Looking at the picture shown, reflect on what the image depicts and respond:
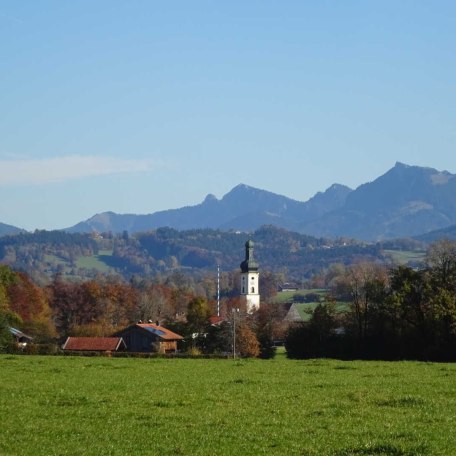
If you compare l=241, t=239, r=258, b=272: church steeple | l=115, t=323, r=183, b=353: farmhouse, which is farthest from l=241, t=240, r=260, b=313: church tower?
l=115, t=323, r=183, b=353: farmhouse

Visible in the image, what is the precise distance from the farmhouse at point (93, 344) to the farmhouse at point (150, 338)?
18.6 ft

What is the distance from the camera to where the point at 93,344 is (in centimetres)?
8338

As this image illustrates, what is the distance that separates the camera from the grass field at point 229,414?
19641 millimetres

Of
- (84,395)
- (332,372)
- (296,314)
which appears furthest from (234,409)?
(296,314)

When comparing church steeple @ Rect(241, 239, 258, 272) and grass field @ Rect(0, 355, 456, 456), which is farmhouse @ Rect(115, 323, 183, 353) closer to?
church steeple @ Rect(241, 239, 258, 272)

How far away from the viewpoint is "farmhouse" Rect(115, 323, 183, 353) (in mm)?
89750

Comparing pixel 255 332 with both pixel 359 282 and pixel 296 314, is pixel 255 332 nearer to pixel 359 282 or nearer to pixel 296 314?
pixel 359 282

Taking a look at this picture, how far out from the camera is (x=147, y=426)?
2262 cm

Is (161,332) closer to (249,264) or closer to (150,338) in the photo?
(150,338)

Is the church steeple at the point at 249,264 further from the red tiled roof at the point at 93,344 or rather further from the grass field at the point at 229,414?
the grass field at the point at 229,414

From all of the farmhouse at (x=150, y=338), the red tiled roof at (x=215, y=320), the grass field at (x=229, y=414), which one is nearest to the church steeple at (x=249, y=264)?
the red tiled roof at (x=215, y=320)

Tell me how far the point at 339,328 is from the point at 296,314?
9175cm

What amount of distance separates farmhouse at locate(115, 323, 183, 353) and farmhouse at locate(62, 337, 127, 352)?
5660 mm

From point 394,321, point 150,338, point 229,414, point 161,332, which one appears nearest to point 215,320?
point 161,332
